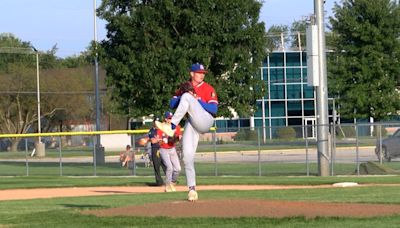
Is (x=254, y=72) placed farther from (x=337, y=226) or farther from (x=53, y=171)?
(x=337, y=226)

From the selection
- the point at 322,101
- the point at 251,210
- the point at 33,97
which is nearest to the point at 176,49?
the point at 322,101

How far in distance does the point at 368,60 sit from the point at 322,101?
52.6ft

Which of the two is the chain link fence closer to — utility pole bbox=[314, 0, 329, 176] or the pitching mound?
utility pole bbox=[314, 0, 329, 176]

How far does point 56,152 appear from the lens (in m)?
38.2

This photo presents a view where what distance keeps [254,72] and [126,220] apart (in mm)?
24299

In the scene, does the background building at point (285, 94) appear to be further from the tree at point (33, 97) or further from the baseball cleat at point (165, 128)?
the baseball cleat at point (165, 128)

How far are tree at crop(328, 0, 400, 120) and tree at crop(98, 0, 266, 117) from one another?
31.6ft

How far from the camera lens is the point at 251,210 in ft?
37.6

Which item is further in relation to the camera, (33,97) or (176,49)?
(33,97)

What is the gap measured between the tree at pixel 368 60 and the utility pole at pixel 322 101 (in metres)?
15.1

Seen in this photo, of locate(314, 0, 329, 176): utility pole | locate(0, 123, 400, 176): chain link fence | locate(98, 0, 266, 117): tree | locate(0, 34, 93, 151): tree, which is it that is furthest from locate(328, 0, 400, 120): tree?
locate(0, 34, 93, 151): tree

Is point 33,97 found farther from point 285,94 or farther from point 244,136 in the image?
point 244,136

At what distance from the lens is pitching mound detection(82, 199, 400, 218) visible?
11.1 meters

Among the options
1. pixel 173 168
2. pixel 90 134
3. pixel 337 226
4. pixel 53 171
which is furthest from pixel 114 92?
pixel 337 226
